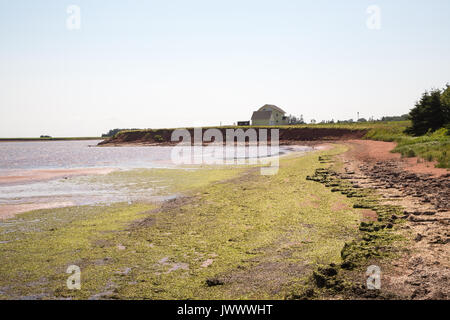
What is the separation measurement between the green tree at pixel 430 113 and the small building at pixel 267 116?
51.6 meters

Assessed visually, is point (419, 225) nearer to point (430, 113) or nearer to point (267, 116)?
point (430, 113)

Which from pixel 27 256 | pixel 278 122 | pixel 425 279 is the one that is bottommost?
pixel 27 256

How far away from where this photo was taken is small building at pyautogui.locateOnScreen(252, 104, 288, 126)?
8869cm

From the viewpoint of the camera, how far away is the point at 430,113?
120ft

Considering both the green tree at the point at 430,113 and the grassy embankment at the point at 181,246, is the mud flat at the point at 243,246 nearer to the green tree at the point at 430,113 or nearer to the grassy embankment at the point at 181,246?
the grassy embankment at the point at 181,246

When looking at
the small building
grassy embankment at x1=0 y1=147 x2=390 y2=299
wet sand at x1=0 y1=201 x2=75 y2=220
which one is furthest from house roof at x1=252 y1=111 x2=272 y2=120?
wet sand at x1=0 y1=201 x2=75 y2=220

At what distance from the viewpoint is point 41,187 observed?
19.7 meters

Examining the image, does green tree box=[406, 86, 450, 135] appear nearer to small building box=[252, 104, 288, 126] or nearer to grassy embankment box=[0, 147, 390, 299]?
grassy embankment box=[0, 147, 390, 299]

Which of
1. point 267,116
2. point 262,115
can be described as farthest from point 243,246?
point 262,115

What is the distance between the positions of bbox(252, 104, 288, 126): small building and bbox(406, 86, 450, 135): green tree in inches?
2032

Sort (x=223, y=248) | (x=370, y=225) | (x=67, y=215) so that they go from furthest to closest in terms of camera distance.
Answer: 1. (x=67, y=215)
2. (x=370, y=225)
3. (x=223, y=248)
